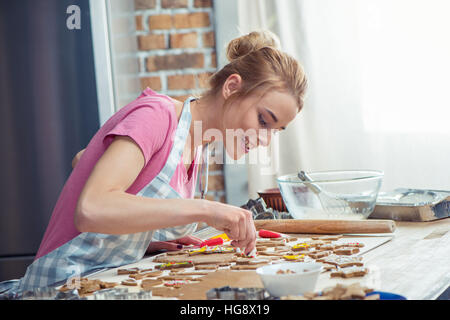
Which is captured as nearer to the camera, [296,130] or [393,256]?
[393,256]

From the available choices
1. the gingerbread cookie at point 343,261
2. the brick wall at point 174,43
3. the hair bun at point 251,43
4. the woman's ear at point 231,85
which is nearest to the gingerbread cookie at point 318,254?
the gingerbread cookie at point 343,261

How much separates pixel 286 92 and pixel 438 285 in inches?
24.9

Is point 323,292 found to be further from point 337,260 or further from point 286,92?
point 286,92

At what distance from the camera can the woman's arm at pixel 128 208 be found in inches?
42.5

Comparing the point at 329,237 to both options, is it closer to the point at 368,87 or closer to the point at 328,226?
the point at 328,226

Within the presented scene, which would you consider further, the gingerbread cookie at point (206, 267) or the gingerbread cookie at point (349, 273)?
the gingerbread cookie at point (206, 267)

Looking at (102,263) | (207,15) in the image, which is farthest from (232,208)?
(207,15)

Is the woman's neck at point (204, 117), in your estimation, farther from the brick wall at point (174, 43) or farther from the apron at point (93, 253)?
the brick wall at point (174, 43)

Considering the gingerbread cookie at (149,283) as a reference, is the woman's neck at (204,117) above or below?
above

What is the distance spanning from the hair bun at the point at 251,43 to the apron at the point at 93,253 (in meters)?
0.34

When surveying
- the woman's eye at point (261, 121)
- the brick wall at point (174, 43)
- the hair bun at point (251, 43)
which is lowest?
the woman's eye at point (261, 121)

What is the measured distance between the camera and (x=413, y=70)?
2.36m

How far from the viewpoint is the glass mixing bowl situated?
1.57m

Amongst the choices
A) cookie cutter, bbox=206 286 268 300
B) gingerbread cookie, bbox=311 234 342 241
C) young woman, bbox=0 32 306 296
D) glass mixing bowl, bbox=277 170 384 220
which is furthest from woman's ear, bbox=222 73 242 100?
cookie cutter, bbox=206 286 268 300
